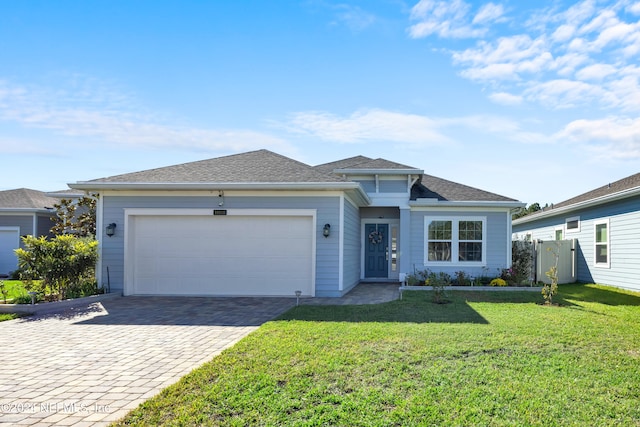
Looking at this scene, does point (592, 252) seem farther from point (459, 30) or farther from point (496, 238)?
point (459, 30)

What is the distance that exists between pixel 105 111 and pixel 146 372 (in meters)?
10.0

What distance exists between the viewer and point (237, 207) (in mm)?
10922

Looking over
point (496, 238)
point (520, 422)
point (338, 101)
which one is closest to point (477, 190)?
point (496, 238)

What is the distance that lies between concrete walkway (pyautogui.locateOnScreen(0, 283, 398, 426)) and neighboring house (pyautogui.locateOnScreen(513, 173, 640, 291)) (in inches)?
327

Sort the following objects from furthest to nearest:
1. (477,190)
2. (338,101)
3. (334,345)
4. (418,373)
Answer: (477,190) < (338,101) < (334,345) < (418,373)

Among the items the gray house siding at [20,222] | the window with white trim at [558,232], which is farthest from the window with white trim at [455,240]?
the gray house siding at [20,222]

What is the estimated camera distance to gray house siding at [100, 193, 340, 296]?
1073 centimetres

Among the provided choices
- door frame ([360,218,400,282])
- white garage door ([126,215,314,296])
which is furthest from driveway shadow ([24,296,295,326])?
door frame ([360,218,400,282])

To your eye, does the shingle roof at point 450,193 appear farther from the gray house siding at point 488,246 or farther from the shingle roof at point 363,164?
the shingle roof at point 363,164

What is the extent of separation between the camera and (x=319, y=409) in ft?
12.1

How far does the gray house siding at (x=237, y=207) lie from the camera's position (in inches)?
422

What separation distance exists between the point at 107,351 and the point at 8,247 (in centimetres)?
1653

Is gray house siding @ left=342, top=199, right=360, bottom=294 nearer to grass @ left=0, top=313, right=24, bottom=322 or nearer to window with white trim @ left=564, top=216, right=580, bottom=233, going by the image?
grass @ left=0, top=313, right=24, bottom=322

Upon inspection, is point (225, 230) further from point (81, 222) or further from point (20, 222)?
point (20, 222)
